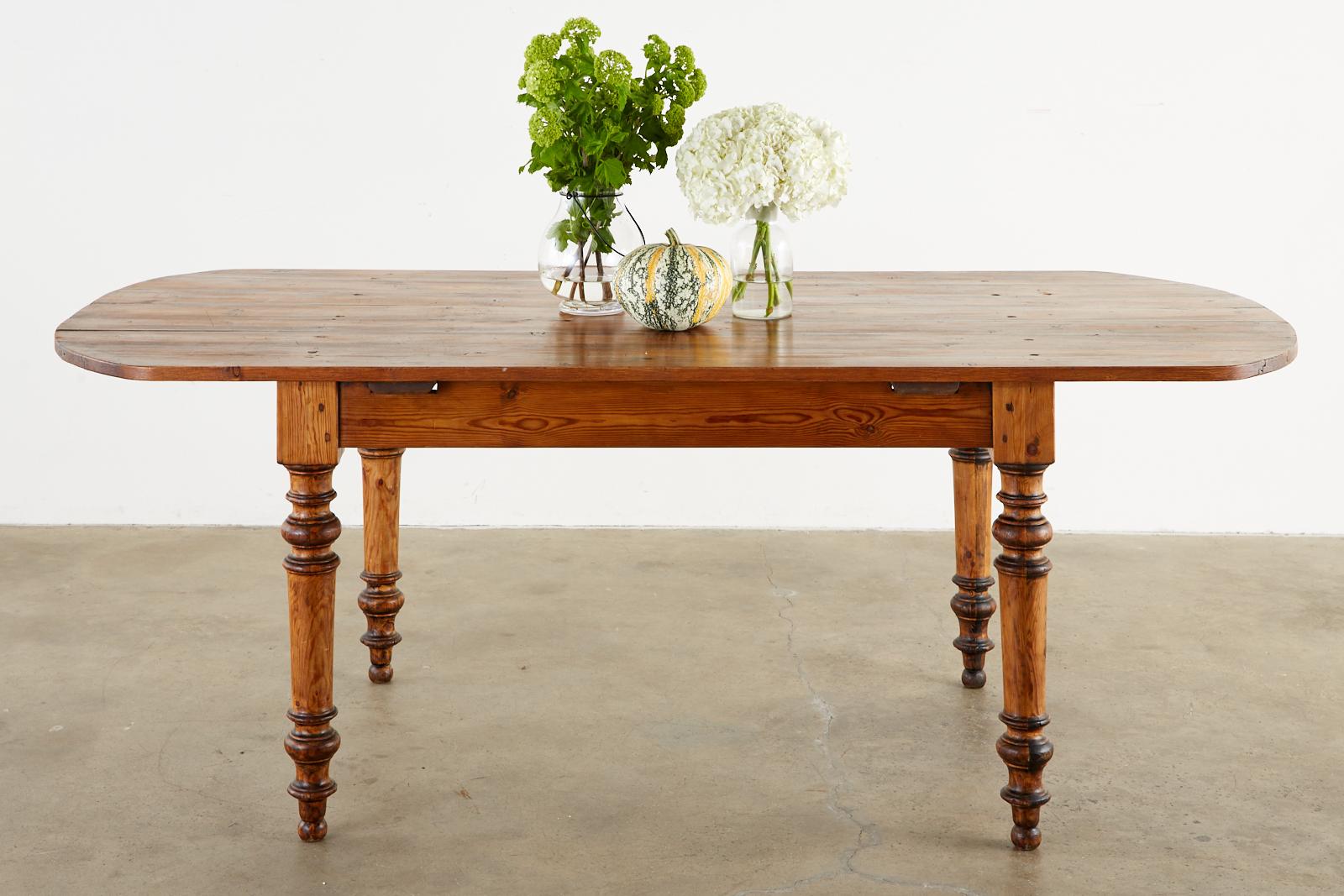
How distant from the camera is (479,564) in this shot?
13.1 ft

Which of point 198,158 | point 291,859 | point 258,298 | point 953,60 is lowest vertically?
point 291,859

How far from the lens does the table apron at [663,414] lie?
2.31m

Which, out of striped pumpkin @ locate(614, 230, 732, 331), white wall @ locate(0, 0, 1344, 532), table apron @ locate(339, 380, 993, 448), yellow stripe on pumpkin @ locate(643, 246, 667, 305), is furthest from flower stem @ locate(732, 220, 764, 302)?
white wall @ locate(0, 0, 1344, 532)

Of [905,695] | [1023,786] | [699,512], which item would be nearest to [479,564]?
[699,512]

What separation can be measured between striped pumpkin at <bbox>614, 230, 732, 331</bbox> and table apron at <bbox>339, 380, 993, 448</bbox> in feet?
0.76

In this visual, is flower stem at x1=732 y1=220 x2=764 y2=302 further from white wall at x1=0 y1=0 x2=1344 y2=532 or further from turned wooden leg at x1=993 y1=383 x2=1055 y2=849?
white wall at x1=0 y1=0 x2=1344 y2=532

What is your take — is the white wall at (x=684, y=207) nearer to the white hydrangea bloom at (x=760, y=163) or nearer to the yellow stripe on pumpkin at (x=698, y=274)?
the white hydrangea bloom at (x=760, y=163)

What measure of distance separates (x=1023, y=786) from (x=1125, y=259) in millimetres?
2157

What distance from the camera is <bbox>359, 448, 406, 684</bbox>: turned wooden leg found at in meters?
3.01

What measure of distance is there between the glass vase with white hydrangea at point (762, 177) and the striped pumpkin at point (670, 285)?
0.12 metres

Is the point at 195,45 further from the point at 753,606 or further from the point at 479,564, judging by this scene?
the point at 753,606

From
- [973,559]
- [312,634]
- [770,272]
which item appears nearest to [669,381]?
[770,272]

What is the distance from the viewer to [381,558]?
3111mm

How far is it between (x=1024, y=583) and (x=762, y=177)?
81 cm
